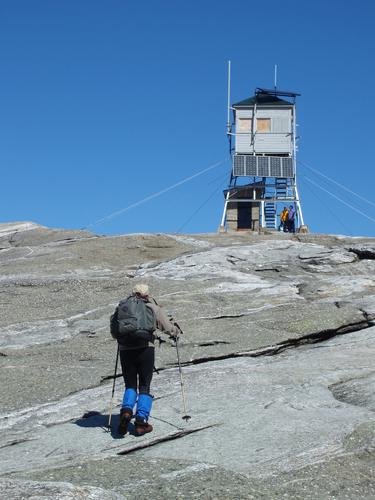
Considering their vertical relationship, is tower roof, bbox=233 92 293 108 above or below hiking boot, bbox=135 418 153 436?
above

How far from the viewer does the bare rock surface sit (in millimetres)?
9281

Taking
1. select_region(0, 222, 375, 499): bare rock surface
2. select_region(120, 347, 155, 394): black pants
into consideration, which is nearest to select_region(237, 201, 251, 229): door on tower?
select_region(0, 222, 375, 499): bare rock surface

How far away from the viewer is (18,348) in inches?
668

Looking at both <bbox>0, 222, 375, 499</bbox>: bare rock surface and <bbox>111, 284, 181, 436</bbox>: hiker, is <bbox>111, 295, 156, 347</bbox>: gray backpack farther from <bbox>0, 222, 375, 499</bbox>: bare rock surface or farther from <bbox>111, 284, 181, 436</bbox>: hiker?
<bbox>0, 222, 375, 499</bbox>: bare rock surface

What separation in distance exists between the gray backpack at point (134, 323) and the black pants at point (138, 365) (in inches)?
7.3

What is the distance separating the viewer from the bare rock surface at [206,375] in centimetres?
928

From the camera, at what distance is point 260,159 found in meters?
54.2

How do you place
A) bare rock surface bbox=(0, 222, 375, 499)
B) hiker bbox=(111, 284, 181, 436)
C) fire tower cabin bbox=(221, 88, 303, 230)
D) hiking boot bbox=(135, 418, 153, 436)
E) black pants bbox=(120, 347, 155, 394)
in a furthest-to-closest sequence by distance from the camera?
fire tower cabin bbox=(221, 88, 303, 230) < black pants bbox=(120, 347, 155, 394) < hiker bbox=(111, 284, 181, 436) < hiking boot bbox=(135, 418, 153, 436) < bare rock surface bbox=(0, 222, 375, 499)

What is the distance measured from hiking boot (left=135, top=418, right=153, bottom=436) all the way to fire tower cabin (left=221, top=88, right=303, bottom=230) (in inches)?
1645

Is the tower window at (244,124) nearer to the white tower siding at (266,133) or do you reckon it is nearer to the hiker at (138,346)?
the white tower siding at (266,133)

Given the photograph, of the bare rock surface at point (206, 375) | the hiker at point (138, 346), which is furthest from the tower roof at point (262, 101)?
the hiker at point (138, 346)

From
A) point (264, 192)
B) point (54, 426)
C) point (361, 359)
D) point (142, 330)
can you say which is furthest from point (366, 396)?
point (264, 192)

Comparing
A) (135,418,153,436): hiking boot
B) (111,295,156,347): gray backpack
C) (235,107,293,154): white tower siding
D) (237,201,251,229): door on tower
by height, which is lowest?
(135,418,153,436): hiking boot

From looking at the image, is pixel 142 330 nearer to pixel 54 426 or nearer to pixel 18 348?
pixel 54 426
